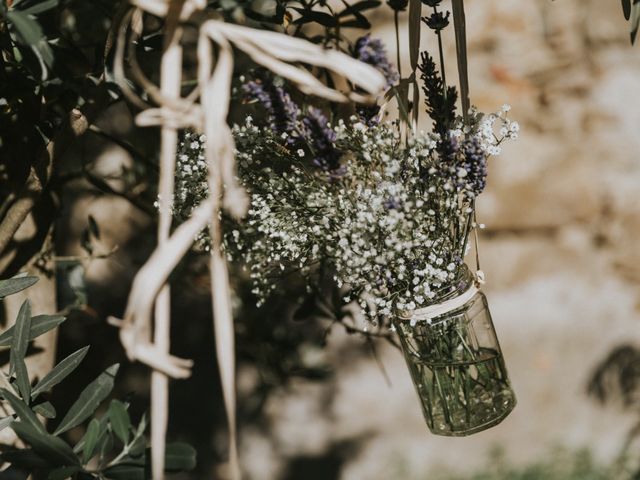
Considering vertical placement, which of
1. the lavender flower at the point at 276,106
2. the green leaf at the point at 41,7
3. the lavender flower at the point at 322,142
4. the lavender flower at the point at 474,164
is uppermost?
the green leaf at the point at 41,7

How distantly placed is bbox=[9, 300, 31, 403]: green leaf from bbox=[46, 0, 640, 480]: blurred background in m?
1.24

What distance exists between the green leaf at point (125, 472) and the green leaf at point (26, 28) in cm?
61

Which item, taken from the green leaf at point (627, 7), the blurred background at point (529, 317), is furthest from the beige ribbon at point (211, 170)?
the blurred background at point (529, 317)

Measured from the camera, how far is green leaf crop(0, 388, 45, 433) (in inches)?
37.8

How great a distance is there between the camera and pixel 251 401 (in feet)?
8.13

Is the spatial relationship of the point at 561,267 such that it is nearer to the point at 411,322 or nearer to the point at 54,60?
the point at 411,322

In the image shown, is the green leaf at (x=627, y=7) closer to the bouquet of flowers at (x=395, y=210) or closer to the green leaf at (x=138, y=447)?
the bouquet of flowers at (x=395, y=210)

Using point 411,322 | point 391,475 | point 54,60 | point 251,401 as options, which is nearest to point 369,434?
point 391,475

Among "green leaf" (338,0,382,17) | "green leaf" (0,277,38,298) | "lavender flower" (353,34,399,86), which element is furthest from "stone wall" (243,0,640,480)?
"green leaf" (0,277,38,298)

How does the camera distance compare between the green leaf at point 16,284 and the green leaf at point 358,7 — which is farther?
the green leaf at point 358,7

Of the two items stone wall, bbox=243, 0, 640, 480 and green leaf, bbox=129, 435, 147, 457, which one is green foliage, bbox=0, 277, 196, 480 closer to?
green leaf, bbox=129, 435, 147, 457

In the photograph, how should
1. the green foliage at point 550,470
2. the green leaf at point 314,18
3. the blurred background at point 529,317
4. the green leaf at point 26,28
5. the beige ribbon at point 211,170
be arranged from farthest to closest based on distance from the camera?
1. the green foliage at point 550,470
2. the blurred background at point 529,317
3. the green leaf at point 314,18
4. the green leaf at point 26,28
5. the beige ribbon at point 211,170

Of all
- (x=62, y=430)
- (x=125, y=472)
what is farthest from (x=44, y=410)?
(x=125, y=472)

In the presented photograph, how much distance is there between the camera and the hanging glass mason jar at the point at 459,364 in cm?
112
